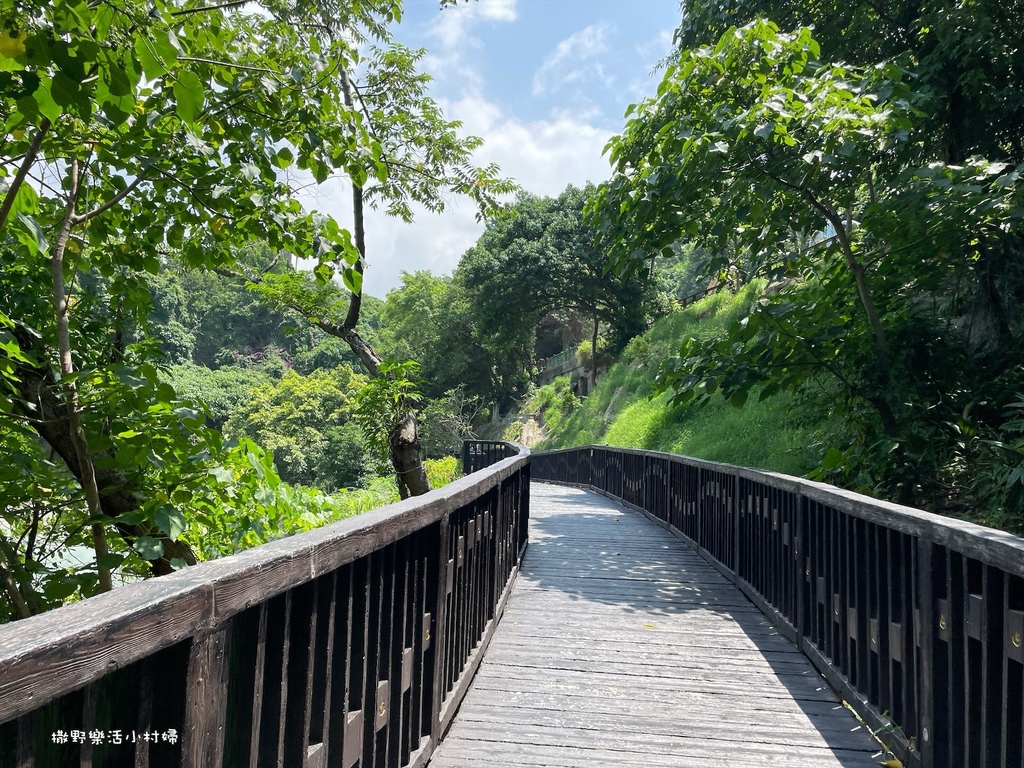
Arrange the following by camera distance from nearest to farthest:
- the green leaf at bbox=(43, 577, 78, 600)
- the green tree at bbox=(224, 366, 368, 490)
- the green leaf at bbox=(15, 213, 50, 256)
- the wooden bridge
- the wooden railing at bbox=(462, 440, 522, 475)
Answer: the wooden bridge, the green leaf at bbox=(15, 213, 50, 256), the green leaf at bbox=(43, 577, 78, 600), the wooden railing at bbox=(462, 440, 522, 475), the green tree at bbox=(224, 366, 368, 490)

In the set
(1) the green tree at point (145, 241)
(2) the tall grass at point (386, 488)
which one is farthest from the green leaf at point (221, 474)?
(2) the tall grass at point (386, 488)

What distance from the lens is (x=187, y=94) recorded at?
2158 mm

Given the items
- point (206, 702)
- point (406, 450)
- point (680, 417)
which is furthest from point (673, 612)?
point (680, 417)

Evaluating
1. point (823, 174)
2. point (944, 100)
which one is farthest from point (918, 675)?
point (944, 100)

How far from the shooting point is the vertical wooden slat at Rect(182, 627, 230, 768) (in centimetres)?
121

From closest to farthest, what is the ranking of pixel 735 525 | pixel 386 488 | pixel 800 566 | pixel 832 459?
pixel 800 566, pixel 735 525, pixel 832 459, pixel 386 488

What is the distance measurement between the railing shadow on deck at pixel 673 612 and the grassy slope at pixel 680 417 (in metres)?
1.66

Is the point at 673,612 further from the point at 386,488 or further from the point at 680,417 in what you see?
the point at 386,488

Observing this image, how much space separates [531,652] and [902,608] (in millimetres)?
2218

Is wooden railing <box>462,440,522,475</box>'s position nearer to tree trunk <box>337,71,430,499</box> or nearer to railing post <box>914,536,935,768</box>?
tree trunk <box>337,71,430,499</box>

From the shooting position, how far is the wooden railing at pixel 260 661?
37.6 inches

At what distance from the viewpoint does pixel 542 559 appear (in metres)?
7.25

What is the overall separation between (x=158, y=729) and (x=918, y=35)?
9826 millimetres

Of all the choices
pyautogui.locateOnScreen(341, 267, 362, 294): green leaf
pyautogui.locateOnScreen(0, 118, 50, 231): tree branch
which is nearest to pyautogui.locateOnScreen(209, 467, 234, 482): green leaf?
pyautogui.locateOnScreen(341, 267, 362, 294): green leaf
